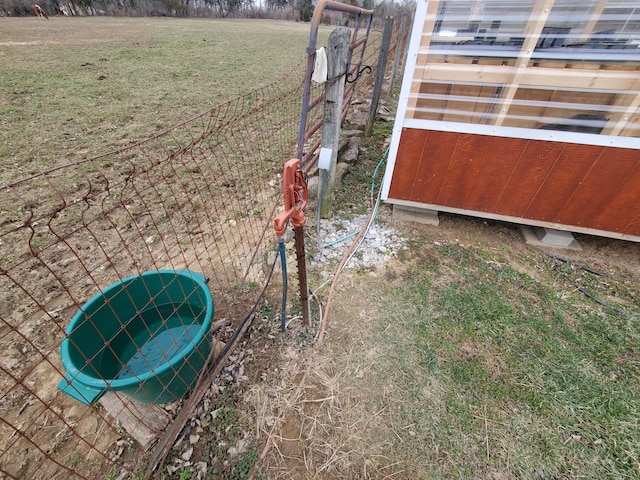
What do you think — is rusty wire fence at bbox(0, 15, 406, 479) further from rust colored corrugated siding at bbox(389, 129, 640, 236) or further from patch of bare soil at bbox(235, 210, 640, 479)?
rust colored corrugated siding at bbox(389, 129, 640, 236)

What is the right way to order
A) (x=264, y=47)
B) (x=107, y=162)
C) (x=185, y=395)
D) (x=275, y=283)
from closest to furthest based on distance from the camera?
1. (x=185, y=395)
2. (x=275, y=283)
3. (x=107, y=162)
4. (x=264, y=47)

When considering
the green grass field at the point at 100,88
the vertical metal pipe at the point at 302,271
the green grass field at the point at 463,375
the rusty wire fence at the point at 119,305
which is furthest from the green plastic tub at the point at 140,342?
the green grass field at the point at 100,88

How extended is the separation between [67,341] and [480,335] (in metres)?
2.55

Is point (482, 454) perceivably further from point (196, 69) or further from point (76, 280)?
point (196, 69)

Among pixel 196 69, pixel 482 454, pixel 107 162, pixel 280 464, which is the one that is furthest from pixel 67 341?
pixel 196 69

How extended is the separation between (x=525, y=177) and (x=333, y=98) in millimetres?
1863

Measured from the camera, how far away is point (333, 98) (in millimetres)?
2600

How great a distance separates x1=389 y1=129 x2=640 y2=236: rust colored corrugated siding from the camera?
2.57m

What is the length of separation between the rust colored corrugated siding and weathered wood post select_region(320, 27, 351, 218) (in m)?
0.66

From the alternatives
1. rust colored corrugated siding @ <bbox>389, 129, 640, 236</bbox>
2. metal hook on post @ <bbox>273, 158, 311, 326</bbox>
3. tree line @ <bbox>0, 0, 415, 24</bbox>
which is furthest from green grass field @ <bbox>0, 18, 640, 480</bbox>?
tree line @ <bbox>0, 0, 415, 24</bbox>

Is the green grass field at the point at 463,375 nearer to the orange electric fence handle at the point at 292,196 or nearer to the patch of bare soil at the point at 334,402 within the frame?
the patch of bare soil at the point at 334,402

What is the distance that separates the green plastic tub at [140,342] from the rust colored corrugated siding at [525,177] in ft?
7.36

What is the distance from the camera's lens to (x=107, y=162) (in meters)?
4.04

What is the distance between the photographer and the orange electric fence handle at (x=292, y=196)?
150 cm
